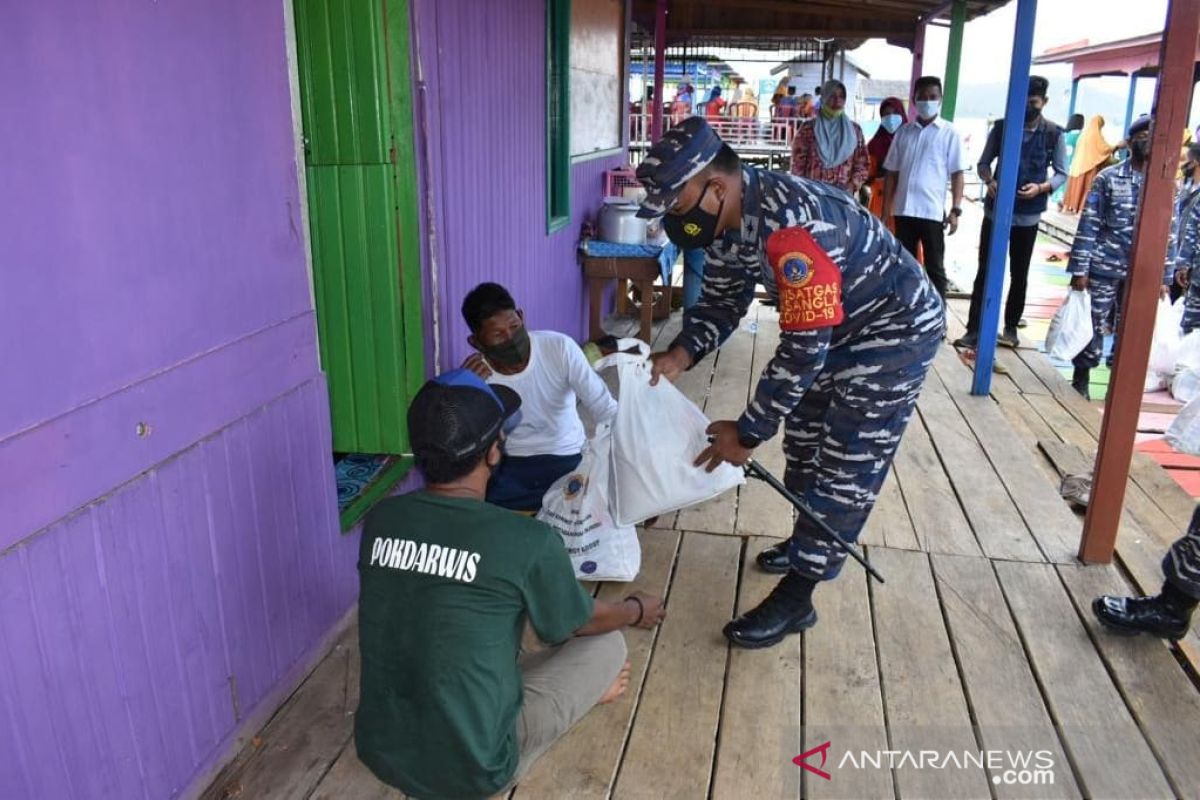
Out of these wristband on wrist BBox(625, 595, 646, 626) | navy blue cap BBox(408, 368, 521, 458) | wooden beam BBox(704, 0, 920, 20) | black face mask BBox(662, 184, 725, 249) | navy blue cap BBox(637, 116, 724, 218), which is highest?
wooden beam BBox(704, 0, 920, 20)

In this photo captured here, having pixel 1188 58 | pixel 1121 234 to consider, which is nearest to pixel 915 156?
pixel 1121 234

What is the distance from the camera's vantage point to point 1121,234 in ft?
19.0

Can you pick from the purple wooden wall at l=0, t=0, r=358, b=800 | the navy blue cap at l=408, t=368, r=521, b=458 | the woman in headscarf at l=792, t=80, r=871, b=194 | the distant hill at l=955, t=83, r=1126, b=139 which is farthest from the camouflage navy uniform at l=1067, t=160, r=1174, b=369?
the purple wooden wall at l=0, t=0, r=358, b=800

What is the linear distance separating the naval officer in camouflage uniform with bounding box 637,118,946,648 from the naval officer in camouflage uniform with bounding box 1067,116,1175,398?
3.98 meters

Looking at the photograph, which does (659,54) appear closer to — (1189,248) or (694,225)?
(1189,248)

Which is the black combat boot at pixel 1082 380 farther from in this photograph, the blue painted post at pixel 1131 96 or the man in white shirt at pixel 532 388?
the blue painted post at pixel 1131 96

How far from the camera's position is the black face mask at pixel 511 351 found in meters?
3.01

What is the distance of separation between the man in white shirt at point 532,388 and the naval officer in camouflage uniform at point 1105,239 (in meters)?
4.14

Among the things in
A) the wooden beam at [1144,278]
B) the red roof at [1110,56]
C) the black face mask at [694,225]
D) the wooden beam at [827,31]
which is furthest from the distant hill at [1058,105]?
the black face mask at [694,225]

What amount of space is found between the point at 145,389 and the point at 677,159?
1266mm

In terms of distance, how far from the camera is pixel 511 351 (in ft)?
9.93

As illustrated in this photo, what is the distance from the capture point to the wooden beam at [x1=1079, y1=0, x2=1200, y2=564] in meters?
2.84

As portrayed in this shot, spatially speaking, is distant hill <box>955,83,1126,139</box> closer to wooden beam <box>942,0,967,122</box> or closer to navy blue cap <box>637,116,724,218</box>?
wooden beam <box>942,0,967,122</box>

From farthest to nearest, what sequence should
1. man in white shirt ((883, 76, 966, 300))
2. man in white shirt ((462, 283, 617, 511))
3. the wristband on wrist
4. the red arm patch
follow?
man in white shirt ((883, 76, 966, 300)) < man in white shirt ((462, 283, 617, 511)) < the wristband on wrist < the red arm patch
